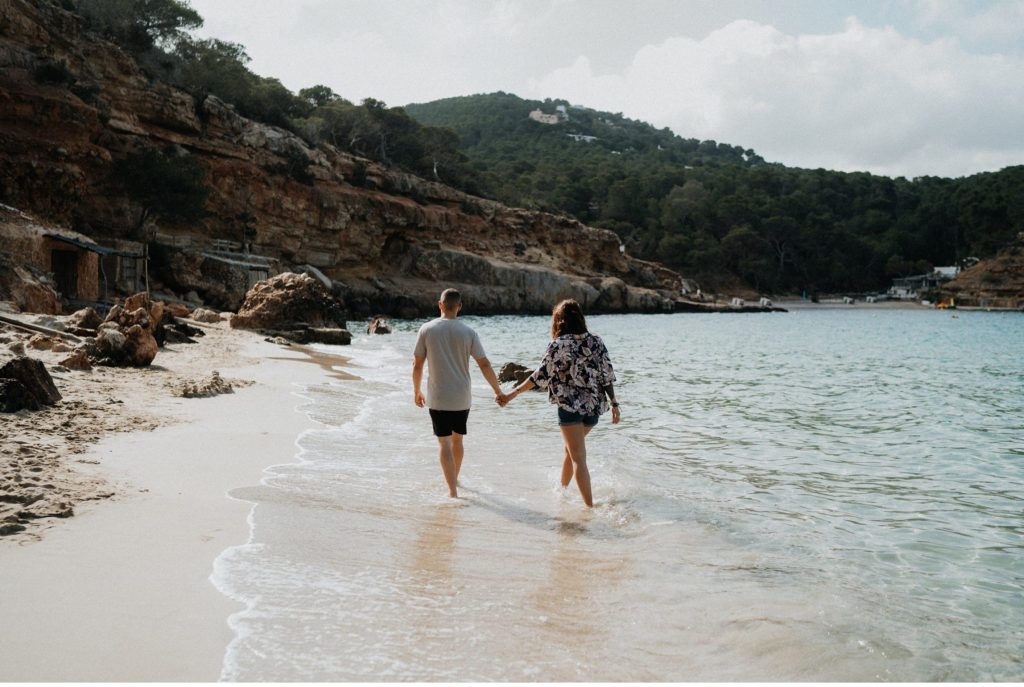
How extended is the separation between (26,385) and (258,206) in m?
44.9

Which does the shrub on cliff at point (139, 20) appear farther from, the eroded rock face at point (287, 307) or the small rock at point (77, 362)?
the small rock at point (77, 362)

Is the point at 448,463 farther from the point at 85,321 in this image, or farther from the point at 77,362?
the point at 85,321

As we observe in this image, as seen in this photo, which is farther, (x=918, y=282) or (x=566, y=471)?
(x=918, y=282)

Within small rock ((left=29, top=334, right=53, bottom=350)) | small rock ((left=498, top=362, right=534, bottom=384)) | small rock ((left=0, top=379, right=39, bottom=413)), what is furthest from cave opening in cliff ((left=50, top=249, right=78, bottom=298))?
small rock ((left=0, top=379, right=39, bottom=413))

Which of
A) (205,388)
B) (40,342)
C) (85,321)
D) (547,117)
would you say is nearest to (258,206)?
(85,321)

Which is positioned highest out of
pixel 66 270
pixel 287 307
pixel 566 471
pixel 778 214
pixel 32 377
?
pixel 778 214

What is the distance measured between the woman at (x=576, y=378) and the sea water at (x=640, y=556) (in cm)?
61

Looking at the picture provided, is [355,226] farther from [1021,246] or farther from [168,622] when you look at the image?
[1021,246]

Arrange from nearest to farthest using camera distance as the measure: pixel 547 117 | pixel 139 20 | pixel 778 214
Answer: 1. pixel 139 20
2. pixel 778 214
3. pixel 547 117

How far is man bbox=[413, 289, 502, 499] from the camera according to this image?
642 centimetres

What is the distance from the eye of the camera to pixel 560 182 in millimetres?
95750

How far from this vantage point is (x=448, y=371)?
6.41 meters

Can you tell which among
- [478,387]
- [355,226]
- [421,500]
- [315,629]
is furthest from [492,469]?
[355,226]


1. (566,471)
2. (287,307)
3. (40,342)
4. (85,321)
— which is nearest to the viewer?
(566,471)
